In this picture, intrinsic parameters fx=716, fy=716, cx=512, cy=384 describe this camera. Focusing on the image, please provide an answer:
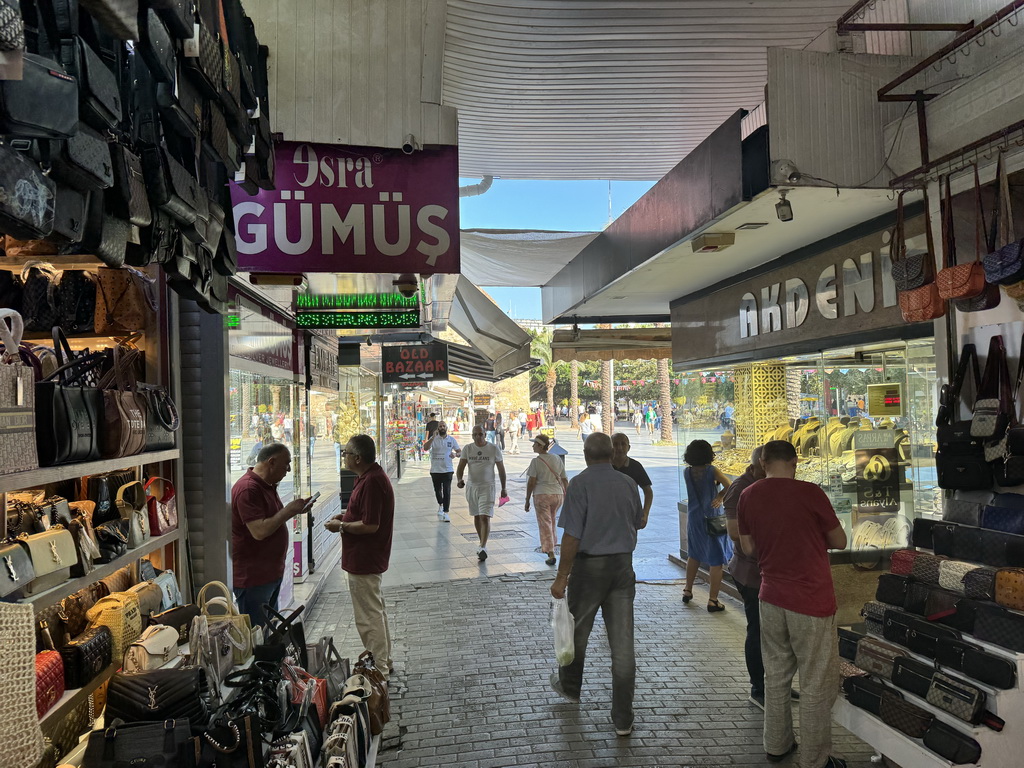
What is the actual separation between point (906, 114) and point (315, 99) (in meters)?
3.47

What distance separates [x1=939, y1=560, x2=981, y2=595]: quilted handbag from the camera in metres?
3.40

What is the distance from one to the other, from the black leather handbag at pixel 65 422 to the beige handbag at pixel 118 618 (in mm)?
769

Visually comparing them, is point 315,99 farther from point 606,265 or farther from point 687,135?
point 687,135

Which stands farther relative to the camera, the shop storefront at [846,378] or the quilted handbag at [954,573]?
the shop storefront at [846,378]

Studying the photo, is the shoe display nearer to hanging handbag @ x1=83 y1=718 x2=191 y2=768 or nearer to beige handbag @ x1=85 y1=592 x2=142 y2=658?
beige handbag @ x1=85 y1=592 x2=142 y2=658

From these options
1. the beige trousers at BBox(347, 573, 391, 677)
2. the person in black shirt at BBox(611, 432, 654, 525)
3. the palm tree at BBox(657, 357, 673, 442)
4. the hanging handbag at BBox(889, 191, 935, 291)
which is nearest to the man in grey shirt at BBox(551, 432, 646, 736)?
the beige trousers at BBox(347, 573, 391, 677)

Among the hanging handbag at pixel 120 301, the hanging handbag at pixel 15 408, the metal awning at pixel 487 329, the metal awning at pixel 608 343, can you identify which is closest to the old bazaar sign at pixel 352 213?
→ the hanging handbag at pixel 120 301

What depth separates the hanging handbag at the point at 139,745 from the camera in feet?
8.54

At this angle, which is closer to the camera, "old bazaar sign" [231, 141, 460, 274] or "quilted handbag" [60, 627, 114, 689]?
"quilted handbag" [60, 627, 114, 689]

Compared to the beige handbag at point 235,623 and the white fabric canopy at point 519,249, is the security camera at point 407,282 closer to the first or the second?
the beige handbag at point 235,623

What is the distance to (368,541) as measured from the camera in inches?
212

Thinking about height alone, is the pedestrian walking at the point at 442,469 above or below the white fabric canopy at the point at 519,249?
below

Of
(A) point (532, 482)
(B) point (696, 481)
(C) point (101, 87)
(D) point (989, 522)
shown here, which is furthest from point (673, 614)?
(C) point (101, 87)

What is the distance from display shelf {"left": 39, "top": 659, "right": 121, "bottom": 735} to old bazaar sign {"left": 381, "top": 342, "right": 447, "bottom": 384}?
12.4 m
